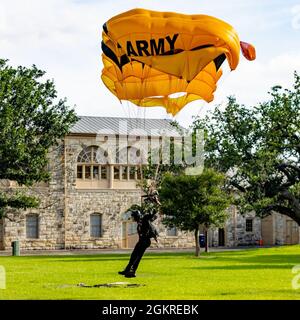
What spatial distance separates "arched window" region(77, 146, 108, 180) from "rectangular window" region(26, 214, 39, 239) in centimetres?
402

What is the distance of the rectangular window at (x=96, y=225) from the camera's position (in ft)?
172

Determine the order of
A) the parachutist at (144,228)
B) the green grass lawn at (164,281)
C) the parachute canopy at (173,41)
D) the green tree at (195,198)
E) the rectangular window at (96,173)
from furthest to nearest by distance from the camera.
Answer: the rectangular window at (96,173)
the green tree at (195,198)
the parachutist at (144,228)
the parachute canopy at (173,41)
the green grass lawn at (164,281)

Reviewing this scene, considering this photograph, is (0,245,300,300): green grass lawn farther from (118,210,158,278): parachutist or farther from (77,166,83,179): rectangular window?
(77,166,83,179): rectangular window

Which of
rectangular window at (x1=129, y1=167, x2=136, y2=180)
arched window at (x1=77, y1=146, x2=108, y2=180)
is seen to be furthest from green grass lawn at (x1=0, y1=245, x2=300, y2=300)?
rectangular window at (x1=129, y1=167, x2=136, y2=180)

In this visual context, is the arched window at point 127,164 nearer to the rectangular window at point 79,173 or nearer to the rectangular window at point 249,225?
the rectangular window at point 79,173

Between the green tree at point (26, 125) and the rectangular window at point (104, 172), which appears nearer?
the green tree at point (26, 125)

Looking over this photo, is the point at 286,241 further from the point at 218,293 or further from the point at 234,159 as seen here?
the point at 218,293

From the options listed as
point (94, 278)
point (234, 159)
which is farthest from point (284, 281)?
point (234, 159)

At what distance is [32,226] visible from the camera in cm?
5116

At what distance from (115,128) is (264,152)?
52.2 feet

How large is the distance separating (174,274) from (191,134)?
1989cm

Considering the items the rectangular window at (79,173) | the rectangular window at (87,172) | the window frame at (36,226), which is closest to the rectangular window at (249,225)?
the rectangular window at (87,172)

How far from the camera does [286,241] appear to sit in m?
59.9
